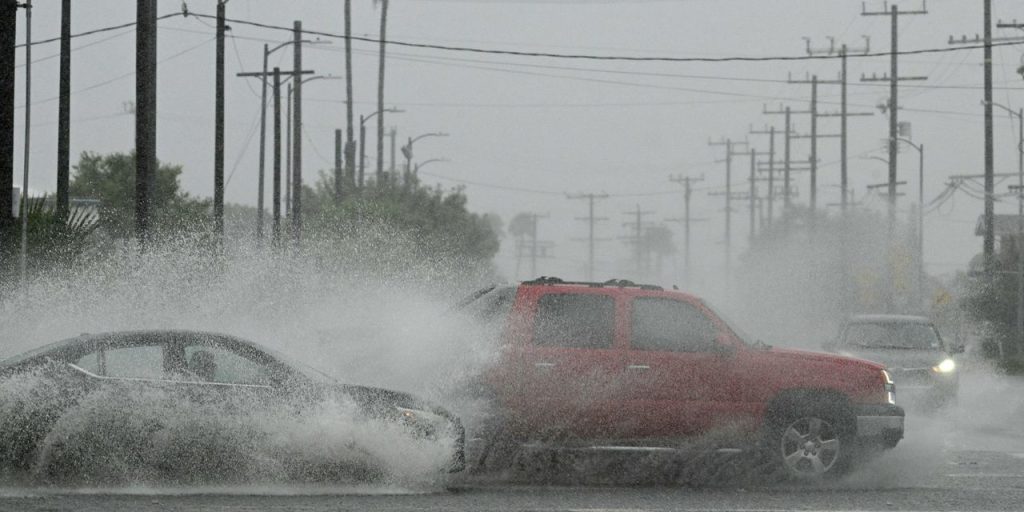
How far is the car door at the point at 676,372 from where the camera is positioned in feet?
45.9

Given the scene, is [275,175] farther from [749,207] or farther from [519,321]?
[749,207]

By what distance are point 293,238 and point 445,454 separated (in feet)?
113

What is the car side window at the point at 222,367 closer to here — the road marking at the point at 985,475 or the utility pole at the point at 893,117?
the road marking at the point at 985,475

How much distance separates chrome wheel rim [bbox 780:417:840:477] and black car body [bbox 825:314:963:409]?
9055 millimetres

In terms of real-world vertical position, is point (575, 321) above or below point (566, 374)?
above

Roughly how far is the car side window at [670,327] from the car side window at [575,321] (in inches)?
10.0

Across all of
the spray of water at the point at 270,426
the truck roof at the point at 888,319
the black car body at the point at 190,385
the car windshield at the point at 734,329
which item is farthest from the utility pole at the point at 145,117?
the truck roof at the point at 888,319

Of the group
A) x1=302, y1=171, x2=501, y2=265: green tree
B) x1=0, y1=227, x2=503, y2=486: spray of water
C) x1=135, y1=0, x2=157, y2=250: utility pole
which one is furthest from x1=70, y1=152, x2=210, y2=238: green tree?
x1=0, y1=227, x2=503, y2=486: spray of water

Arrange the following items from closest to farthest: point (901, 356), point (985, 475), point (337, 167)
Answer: point (985, 475)
point (901, 356)
point (337, 167)

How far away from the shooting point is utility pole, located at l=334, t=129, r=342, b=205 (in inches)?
2256

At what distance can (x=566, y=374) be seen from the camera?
13.9 metres

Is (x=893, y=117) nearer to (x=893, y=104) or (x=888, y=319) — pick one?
(x=893, y=104)

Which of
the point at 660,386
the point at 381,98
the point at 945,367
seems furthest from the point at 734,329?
the point at 381,98

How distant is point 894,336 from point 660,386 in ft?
38.4
